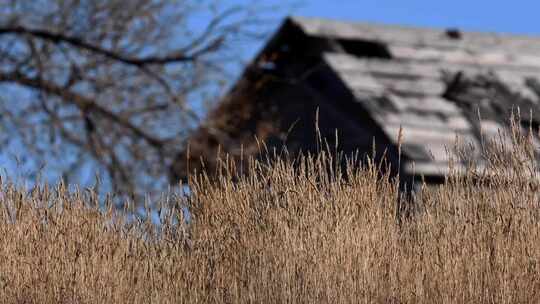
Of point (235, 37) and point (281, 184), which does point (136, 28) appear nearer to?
point (235, 37)

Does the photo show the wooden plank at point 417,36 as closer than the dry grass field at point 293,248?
No

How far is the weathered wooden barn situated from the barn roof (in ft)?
0.05

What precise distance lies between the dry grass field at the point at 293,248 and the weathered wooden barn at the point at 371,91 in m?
5.32

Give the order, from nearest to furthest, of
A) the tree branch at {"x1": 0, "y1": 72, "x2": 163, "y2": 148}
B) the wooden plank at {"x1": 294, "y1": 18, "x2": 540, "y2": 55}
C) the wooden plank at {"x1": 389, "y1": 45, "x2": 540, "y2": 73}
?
the tree branch at {"x1": 0, "y1": 72, "x2": 163, "y2": 148}, the wooden plank at {"x1": 294, "y1": 18, "x2": 540, "y2": 55}, the wooden plank at {"x1": 389, "y1": 45, "x2": 540, "y2": 73}

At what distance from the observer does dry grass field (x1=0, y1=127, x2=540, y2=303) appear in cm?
699

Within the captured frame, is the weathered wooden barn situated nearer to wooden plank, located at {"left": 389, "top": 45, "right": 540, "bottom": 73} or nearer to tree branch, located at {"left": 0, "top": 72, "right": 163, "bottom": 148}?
wooden plank, located at {"left": 389, "top": 45, "right": 540, "bottom": 73}

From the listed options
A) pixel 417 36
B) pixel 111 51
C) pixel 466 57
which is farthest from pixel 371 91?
pixel 111 51

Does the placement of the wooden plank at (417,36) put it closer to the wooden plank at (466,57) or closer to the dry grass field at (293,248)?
the wooden plank at (466,57)

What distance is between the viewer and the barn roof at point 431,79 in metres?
13.3

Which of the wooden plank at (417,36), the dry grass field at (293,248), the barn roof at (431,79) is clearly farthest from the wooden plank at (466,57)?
the dry grass field at (293,248)

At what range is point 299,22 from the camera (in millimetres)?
15062

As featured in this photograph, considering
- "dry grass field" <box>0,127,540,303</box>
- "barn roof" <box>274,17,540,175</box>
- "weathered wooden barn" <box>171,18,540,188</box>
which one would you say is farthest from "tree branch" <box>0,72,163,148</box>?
"dry grass field" <box>0,127,540,303</box>

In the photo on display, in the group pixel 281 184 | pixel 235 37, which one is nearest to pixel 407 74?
pixel 235 37

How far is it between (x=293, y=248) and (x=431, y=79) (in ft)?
26.3
